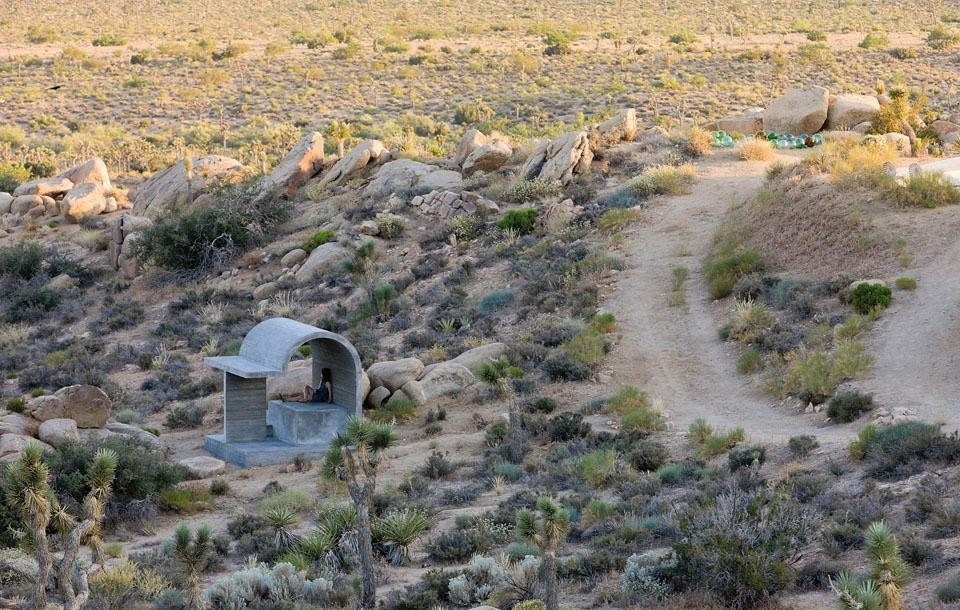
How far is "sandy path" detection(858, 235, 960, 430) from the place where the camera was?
1783 cm

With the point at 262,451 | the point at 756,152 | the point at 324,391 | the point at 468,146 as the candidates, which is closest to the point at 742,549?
the point at 262,451

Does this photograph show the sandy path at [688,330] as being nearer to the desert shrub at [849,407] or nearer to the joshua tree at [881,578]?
the desert shrub at [849,407]

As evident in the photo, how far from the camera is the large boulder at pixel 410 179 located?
35156mm

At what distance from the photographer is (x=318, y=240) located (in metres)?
33.4

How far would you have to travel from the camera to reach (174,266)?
112ft

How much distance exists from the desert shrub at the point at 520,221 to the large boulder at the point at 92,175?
16527 mm

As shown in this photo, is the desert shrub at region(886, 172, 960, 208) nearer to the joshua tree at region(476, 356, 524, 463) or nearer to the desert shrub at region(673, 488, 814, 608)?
the joshua tree at region(476, 356, 524, 463)

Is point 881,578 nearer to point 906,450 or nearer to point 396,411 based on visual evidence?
point 906,450

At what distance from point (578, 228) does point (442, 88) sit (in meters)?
33.4

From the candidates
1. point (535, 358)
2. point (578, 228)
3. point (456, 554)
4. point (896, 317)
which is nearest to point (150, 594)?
point (456, 554)

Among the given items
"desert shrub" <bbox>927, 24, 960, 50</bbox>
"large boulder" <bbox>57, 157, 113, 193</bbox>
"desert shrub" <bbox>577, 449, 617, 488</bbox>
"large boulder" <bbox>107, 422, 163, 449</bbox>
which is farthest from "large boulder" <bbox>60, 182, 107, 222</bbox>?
"desert shrub" <bbox>927, 24, 960, 50</bbox>

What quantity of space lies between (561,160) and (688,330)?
11.1 m

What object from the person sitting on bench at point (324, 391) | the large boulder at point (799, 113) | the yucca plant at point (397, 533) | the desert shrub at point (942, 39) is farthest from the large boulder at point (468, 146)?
the desert shrub at point (942, 39)

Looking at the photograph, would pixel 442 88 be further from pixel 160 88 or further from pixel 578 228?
pixel 578 228
